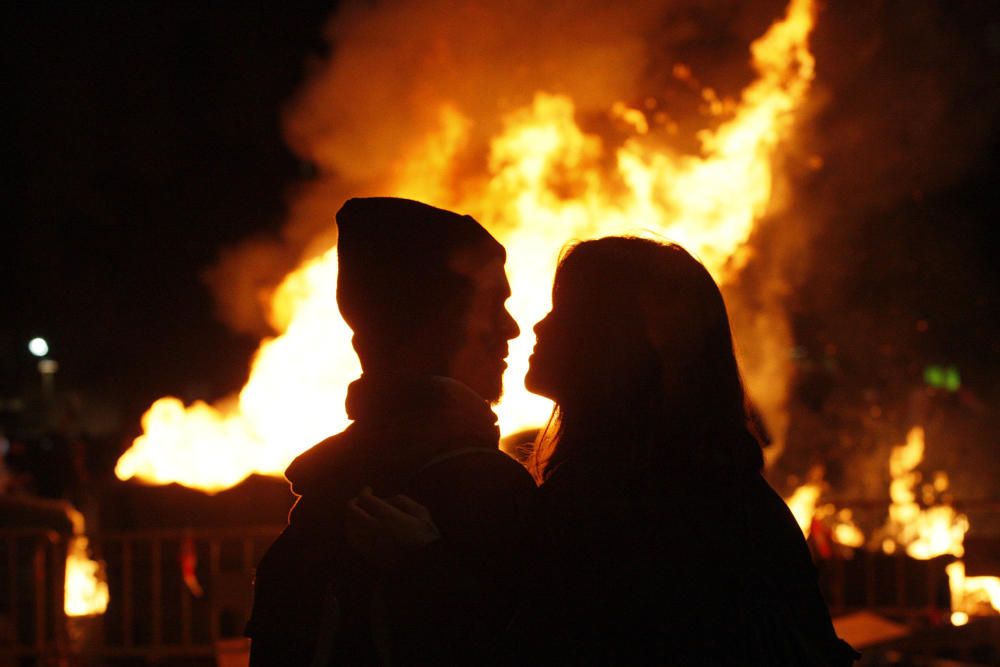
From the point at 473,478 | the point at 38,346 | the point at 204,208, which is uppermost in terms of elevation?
the point at 38,346

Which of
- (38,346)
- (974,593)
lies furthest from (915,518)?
(38,346)

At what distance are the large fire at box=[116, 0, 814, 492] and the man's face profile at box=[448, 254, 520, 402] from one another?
5.78 meters

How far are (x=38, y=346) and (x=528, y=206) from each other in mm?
18365

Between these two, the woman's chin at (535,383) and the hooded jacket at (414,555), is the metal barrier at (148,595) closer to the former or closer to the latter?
the hooded jacket at (414,555)

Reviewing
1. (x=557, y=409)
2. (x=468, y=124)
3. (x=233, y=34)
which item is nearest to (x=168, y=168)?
(x=233, y=34)

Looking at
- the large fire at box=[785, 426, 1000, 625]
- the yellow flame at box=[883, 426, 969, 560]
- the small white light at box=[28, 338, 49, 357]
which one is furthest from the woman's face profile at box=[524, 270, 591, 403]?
the small white light at box=[28, 338, 49, 357]

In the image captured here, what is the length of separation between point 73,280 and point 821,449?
1254 cm

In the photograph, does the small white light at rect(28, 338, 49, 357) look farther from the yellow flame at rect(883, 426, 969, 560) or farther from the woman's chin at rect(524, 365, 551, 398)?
the woman's chin at rect(524, 365, 551, 398)

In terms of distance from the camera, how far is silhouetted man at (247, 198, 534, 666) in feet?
6.36

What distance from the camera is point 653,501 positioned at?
1.96 metres

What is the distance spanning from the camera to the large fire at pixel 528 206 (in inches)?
328

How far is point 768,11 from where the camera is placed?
9.29 m

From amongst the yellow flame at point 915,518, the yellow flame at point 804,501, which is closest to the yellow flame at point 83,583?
the yellow flame at point 804,501

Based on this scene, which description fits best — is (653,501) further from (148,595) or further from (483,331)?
(148,595)
